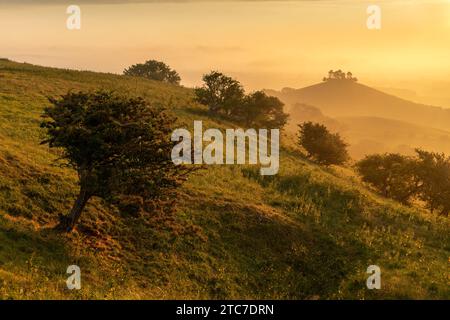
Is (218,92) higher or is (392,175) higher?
(218,92)

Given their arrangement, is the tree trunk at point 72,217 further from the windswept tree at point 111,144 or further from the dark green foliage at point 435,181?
the dark green foliage at point 435,181

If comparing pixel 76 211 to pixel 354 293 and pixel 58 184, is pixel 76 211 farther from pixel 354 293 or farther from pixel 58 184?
pixel 354 293

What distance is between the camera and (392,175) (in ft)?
147

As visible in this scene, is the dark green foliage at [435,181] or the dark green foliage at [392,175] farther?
the dark green foliage at [392,175]

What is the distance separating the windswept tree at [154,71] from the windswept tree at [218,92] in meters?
63.1

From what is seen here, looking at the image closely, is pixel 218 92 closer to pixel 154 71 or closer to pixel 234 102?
pixel 234 102

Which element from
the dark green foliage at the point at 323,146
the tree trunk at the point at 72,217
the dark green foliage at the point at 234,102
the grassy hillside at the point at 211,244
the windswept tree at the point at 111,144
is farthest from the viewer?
the dark green foliage at the point at 234,102

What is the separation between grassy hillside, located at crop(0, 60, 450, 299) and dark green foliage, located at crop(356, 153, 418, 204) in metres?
12.7

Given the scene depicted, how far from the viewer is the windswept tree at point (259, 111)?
62.5 meters

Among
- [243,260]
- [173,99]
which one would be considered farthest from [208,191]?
[173,99]

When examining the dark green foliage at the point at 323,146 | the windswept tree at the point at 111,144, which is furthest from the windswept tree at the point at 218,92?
the windswept tree at the point at 111,144

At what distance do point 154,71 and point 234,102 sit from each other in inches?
2746

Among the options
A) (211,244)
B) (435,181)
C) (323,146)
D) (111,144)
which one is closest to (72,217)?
(111,144)
